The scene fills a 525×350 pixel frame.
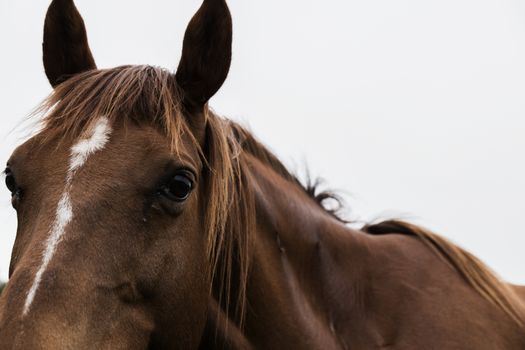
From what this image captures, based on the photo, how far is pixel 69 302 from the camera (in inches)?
112

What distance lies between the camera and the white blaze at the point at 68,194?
9.19 ft

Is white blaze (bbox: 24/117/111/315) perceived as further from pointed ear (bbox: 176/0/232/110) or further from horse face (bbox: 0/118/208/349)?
pointed ear (bbox: 176/0/232/110)

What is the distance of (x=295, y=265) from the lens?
14.3 ft

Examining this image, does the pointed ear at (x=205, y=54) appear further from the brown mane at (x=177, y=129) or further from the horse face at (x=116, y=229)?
the brown mane at (x=177, y=129)

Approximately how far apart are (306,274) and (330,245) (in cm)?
32

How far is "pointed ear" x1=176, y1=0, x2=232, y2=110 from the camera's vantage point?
3.74m

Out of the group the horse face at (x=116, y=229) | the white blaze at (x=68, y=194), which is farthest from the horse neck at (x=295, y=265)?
the white blaze at (x=68, y=194)

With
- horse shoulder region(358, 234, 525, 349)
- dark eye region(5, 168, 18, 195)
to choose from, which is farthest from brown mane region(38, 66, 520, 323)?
horse shoulder region(358, 234, 525, 349)

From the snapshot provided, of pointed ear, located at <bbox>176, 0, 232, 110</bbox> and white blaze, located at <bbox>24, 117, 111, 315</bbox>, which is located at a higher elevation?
pointed ear, located at <bbox>176, 0, 232, 110</bbox>

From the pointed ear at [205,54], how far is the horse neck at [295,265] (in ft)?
2.47

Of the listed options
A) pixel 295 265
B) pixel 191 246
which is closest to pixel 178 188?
pixel 191 246

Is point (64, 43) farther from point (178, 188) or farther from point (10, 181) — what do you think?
point (178, 188)

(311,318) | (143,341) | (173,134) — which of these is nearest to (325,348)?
(311,318)

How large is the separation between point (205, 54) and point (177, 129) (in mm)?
572
